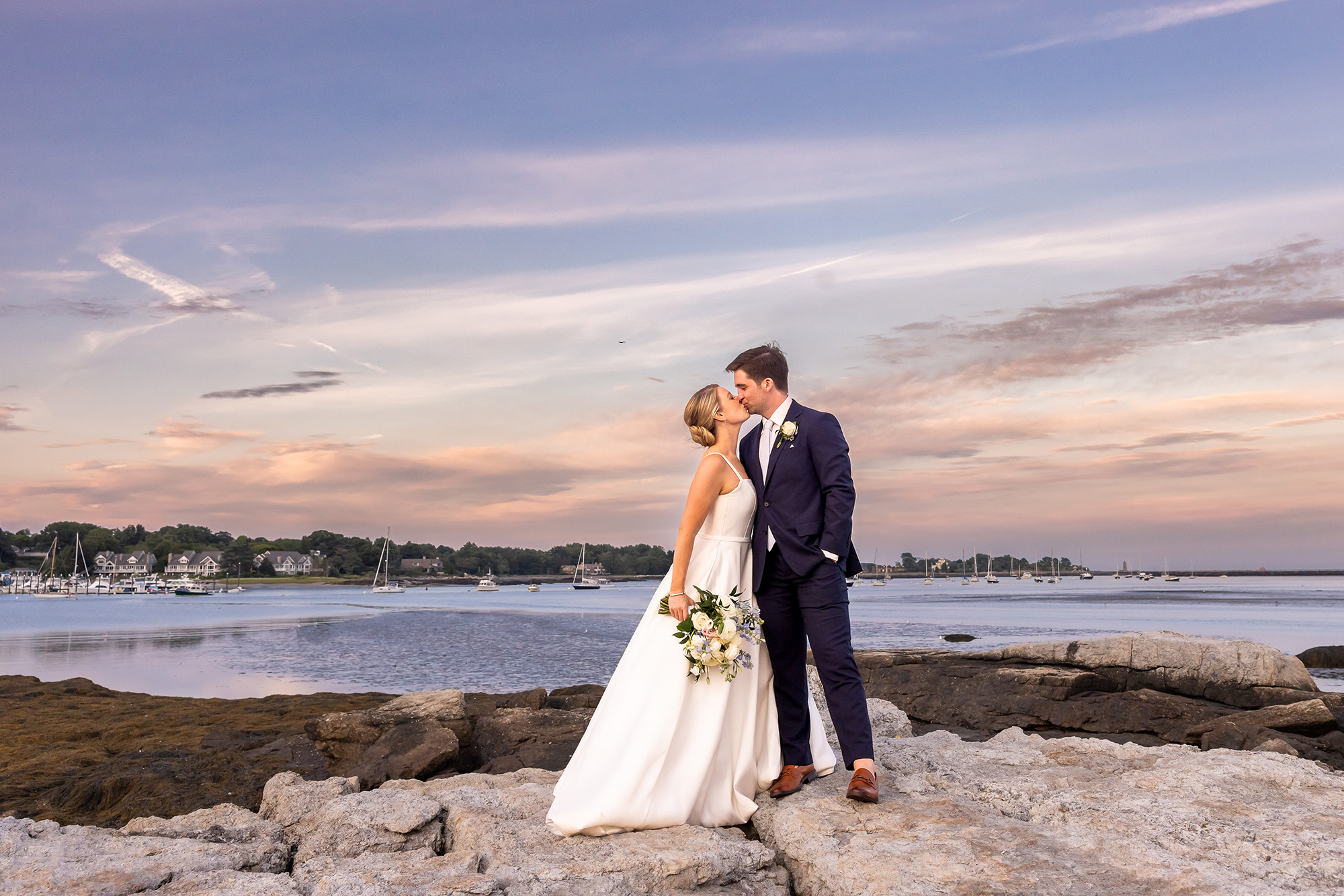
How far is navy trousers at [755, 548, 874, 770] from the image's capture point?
4.55 metres

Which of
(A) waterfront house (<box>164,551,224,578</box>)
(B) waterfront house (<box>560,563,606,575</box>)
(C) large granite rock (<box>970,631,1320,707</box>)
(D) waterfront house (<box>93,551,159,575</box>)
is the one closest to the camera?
(C) large granite rock (<box>970,631,1320,707</box>)

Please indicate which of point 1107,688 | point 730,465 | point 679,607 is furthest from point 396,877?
point 1107,688

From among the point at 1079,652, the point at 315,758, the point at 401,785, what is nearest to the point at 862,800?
the point at 401,785

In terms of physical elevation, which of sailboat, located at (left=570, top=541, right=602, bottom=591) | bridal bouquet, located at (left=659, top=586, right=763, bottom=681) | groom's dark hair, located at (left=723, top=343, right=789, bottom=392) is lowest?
sailboat, located at (left=570, top=541, right=602, bottom=591)

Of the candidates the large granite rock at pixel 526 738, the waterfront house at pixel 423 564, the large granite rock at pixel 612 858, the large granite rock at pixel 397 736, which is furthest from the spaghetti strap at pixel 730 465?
the waterfront house at pixel 423 564

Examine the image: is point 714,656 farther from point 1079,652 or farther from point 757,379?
point 1079,652

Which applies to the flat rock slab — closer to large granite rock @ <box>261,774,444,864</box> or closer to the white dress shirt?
the white dress shirt

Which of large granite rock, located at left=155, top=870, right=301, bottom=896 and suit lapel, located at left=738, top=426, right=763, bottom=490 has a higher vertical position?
suit lapel, located at left=738, top=426, right=763, bottom=490

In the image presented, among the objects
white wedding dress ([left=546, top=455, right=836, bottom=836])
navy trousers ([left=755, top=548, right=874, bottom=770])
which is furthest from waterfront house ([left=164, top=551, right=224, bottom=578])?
navy trousers ([left=755, top=548, right=874, bottom=770])

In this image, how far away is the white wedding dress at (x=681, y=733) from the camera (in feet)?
14.2

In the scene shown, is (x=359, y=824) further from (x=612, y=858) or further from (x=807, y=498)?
A: (x=807, y=498)

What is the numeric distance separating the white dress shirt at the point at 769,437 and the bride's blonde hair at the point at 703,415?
30 cm

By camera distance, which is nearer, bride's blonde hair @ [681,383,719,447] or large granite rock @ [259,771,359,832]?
bride's blonde hair @ [681,383,719,447]

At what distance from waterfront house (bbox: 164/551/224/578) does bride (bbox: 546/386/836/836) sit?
153m
